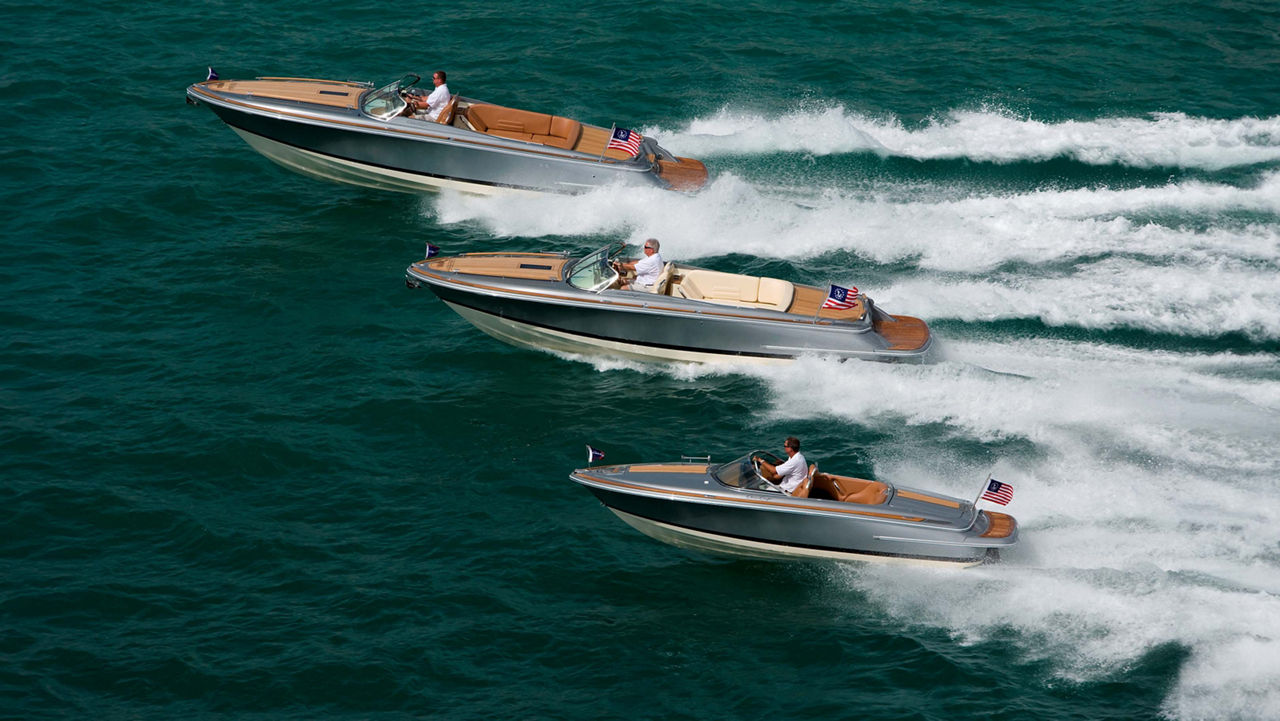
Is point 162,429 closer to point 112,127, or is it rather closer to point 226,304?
point 226,304

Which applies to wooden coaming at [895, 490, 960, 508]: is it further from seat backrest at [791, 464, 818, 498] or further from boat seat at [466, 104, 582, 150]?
boat seat at [466, 104, 582, 150]

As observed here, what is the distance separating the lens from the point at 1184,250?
26.3m

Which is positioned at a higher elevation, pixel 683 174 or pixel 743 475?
pixel 683 174

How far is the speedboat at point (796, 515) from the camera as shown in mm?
19500

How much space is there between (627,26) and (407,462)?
1852 cm

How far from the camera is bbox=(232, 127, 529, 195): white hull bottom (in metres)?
28.8

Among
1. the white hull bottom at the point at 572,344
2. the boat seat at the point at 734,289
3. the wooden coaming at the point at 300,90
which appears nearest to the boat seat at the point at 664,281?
the boat seat at the point at 734,289

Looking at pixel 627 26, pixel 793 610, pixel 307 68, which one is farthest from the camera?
pixel 627 26

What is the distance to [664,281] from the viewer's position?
80.2 ft

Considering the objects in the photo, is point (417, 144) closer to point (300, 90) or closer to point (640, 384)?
point (300, 90)

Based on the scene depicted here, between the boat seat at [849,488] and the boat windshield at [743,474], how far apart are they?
749mm

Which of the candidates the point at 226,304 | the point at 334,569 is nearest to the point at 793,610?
the point at 334,569

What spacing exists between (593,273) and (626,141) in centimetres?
461

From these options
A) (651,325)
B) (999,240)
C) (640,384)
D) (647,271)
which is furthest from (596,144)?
(999,240)
